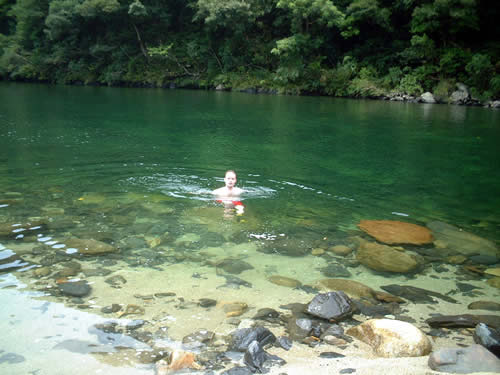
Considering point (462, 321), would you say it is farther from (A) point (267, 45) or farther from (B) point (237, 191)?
(A) point (267, 45)

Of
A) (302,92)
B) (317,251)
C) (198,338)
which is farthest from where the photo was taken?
(302,92)

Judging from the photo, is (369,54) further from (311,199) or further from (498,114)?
(311,199)

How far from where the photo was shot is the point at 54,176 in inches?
329

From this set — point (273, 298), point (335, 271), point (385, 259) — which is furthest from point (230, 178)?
point (273, 298)

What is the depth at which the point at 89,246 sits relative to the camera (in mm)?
5012

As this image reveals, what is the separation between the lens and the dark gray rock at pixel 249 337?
10.2ft

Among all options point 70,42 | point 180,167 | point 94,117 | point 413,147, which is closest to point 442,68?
point 413,147

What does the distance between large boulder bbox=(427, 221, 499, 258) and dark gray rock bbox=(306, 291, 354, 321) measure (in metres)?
2.32

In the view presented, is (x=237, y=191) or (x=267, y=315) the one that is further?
(x=237, y=191)

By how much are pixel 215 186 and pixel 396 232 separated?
11.9 ft

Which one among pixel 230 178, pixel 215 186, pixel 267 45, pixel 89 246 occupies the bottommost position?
pixel 89 246

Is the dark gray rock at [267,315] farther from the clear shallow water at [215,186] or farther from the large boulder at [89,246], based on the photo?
the large boulder at [89,246]

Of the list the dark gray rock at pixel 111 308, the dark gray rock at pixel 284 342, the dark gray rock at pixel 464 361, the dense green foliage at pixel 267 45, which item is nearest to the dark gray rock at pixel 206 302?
the dark gray rock at pixel 111 308

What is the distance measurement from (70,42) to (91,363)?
147ft
